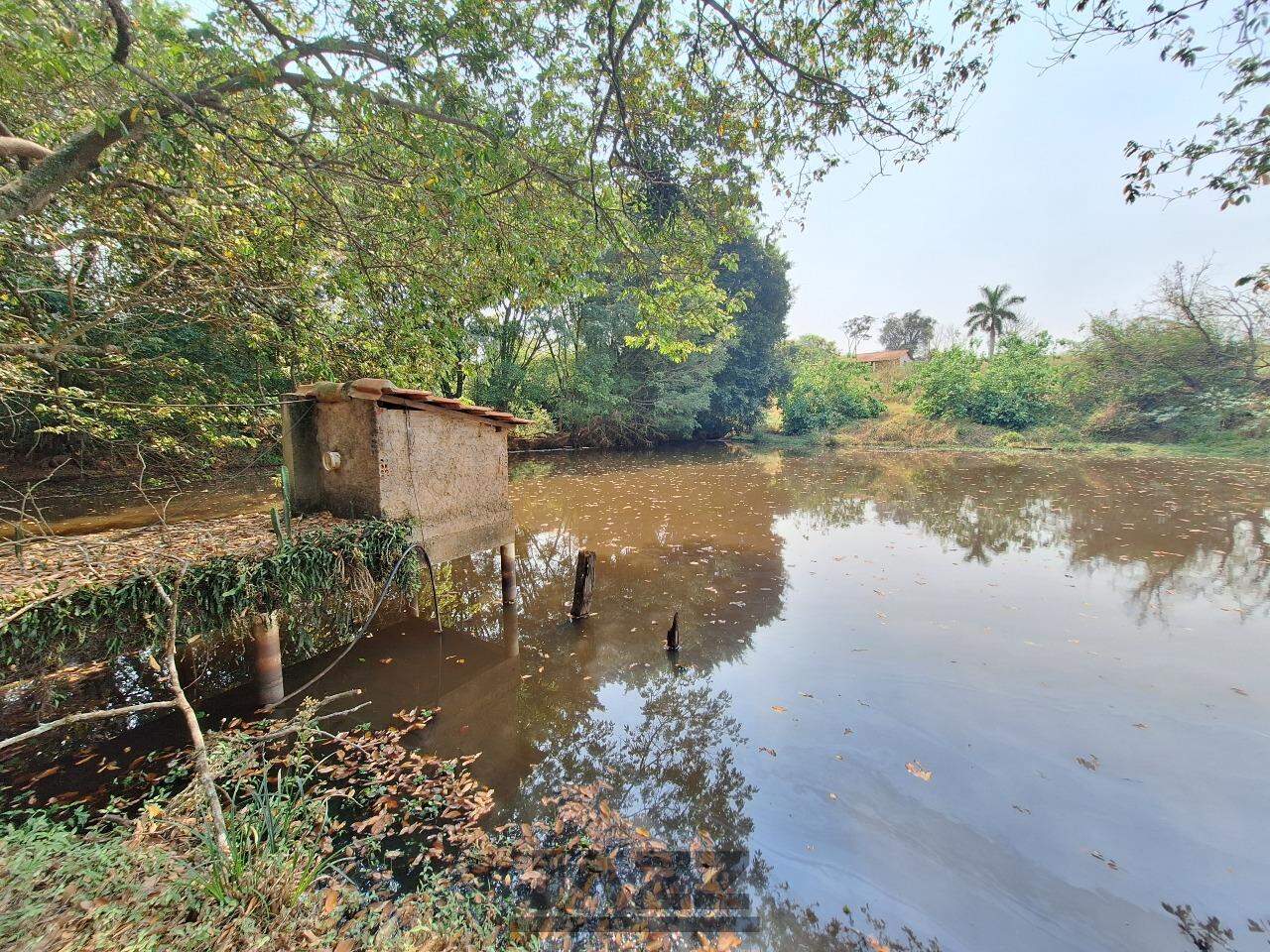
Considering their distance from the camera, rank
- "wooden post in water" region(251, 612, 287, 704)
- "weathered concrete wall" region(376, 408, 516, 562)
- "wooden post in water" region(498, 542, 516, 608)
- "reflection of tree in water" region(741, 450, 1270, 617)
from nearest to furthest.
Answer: "wooden post in water" region(251, 612, 287, 704) → "weathered concrete wall" region(376, 408, 516, 562) → "wooden post in water" region(498, 542, 516, 608) → "reflection of tree in water" region(741, 450, 1270, 617)

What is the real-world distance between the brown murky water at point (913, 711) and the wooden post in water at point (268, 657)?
1.71 ft

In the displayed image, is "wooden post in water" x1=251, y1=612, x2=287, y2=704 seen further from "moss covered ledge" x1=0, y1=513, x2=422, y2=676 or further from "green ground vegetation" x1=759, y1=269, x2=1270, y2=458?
"green ground vegetation" x1=759, y1=269, x2=1270, y2=458

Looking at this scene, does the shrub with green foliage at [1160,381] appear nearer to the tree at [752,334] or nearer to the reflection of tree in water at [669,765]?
the tree at [752,334]

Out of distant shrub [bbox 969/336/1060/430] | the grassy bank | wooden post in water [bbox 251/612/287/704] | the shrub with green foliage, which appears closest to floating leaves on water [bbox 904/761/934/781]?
wooden post in water [bbox 251/612/287/704]

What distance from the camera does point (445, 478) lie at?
641cm

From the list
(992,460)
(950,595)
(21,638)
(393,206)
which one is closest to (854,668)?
(950,595)

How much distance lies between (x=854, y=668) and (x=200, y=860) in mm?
5918

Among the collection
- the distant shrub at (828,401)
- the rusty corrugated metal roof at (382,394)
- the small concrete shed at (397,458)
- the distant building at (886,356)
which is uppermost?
the distant building at (886,356)

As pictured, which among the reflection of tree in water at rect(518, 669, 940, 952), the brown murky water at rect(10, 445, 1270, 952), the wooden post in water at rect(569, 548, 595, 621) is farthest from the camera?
the wooden post in water at rect(569, 548, 595, 621)

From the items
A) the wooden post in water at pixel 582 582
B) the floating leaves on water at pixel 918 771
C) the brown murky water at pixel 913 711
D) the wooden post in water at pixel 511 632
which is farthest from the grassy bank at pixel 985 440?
the floating leaves on water at pixel 918 771

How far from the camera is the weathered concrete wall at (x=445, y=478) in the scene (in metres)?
5.70

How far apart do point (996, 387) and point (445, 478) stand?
33.1 m

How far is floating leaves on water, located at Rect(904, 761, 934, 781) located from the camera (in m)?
4.20

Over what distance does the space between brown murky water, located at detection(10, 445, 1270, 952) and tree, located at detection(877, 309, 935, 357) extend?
6029 cm
